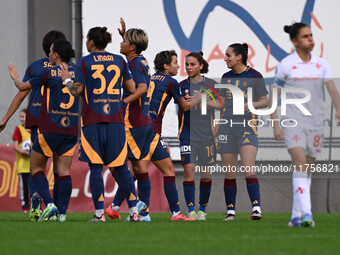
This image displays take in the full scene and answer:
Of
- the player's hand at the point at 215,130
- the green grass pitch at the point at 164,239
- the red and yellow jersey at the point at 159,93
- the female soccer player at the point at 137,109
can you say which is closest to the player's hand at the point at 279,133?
the green grass pitch at the point at 164,239

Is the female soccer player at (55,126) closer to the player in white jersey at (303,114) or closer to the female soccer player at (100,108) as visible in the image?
the female soccer player at (100,108)

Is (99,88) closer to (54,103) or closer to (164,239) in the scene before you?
(54,103)

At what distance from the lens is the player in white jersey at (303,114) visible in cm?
759

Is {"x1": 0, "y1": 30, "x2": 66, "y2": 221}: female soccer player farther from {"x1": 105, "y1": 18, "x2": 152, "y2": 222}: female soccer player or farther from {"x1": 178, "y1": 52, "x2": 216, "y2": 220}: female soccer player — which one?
{"x1": 178, "y1": 52, "x2": 216, "y2": 220}: female soccer player

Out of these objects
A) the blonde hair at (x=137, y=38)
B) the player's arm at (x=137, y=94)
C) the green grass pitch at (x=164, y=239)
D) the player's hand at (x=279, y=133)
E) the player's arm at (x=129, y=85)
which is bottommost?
the green grass pitch at (x=164, y=239)

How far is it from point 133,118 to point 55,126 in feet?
2.77

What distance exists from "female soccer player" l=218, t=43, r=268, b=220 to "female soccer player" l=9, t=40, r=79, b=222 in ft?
5.91

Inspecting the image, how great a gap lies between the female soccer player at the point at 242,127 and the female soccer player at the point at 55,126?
1.80 metres

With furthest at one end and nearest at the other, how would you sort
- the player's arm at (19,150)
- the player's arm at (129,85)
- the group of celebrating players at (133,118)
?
the player's arm at (19,150)
the player's arm at (129,85)
the group of celebrating players at (133,118)

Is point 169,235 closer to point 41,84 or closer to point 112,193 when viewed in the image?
point 41,84

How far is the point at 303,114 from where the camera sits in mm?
7586

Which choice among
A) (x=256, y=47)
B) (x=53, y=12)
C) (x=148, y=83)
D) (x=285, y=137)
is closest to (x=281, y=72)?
(x=285, y=137)

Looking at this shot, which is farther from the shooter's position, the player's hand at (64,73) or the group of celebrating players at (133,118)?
the player's hand at (64,73)

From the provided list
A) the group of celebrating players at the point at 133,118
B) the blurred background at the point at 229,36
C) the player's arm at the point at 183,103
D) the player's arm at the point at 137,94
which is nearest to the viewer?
the group of celebrating players at the point at 133,118
